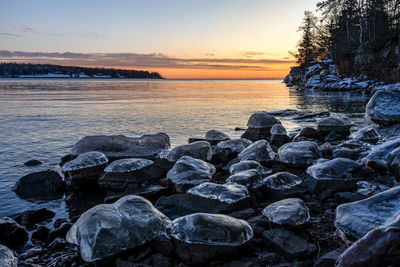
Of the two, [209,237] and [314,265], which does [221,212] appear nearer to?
[209,237]

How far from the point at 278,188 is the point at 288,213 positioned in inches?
49.6

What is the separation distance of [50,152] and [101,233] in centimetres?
777

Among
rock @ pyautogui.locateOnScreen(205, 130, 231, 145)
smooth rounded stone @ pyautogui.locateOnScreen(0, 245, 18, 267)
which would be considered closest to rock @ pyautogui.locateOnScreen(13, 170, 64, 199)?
smooth rounded stone @ pyautogui.locateOnScreen(0, 245, 18, 267)

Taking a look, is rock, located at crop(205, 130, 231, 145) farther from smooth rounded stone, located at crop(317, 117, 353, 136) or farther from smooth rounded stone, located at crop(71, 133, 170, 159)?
smooth rounded stone, located at crop(317, 117, 353, 136)

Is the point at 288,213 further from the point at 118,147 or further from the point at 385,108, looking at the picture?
the point at 385,108

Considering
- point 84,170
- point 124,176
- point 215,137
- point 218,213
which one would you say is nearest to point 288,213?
point 218,213

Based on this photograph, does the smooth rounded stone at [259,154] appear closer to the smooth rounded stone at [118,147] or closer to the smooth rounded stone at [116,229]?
the smooth rounded stone at [118,147]

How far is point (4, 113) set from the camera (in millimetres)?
19500

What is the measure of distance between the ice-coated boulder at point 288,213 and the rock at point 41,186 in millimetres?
4446

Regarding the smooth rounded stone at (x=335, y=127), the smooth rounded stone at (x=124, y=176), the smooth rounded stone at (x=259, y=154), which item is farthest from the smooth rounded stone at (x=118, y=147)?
the smooth rounded stone at (x=335, y=127)

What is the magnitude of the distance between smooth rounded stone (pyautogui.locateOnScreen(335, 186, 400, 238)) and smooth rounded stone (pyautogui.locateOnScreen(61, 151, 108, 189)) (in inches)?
204

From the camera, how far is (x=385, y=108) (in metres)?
10.2

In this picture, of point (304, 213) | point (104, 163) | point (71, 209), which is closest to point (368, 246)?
point (304, 213)

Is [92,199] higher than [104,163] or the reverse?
the reverse
